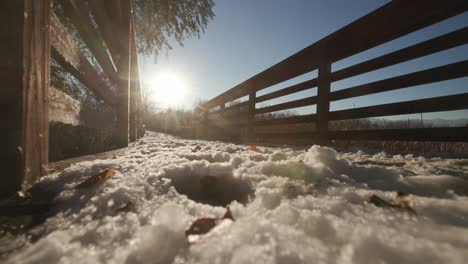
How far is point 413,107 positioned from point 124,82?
4264 millimetres

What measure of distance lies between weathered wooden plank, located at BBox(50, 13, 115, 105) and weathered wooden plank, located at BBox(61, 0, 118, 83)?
1.35 ft

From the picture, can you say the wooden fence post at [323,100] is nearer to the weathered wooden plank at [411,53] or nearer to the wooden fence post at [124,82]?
the weathered wooden plank at [411,53]

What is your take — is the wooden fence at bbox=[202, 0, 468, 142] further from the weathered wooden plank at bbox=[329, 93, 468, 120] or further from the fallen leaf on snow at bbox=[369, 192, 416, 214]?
the fallen leaf on snow at bbox=[369, 192, 416, 214]

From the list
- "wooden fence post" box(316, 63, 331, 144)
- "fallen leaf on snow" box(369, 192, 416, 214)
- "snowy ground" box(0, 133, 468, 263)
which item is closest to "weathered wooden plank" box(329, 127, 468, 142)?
"wooden fence post" box(316, 63, 331, 144)

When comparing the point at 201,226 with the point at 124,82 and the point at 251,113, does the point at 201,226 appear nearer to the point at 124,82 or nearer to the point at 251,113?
the point at 124,82

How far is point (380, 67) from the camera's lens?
2326 mm

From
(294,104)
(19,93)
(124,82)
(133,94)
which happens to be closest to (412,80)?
(294,104)

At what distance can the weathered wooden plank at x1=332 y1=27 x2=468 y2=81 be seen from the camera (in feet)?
5.75

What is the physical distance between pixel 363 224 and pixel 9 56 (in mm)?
1428

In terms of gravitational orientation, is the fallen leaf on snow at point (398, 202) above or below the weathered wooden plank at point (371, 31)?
below

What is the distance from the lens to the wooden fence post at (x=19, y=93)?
32.0 inches

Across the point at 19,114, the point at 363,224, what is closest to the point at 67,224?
the point at 19,114

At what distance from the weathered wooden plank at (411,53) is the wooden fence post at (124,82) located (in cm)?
346

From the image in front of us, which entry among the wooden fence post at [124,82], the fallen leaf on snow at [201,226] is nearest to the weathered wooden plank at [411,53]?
the fallen leaf on snow at [201,226]
